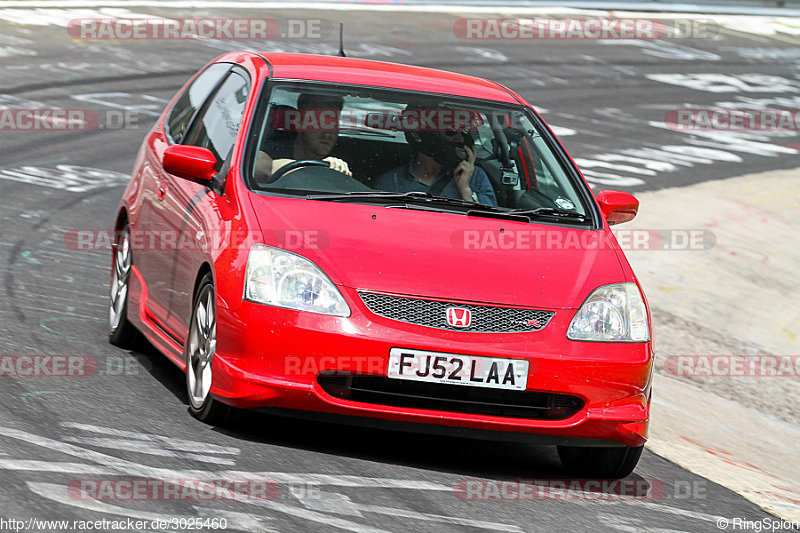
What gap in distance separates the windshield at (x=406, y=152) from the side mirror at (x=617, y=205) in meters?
0.19

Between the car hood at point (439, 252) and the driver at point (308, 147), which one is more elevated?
the driver at point (308, 147)

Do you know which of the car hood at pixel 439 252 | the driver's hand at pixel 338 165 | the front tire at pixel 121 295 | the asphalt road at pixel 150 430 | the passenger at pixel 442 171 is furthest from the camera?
the front tire at pixel 121 295

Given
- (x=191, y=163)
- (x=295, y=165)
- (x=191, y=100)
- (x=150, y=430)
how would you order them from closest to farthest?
(x=150, y=430) < (x=191, y=163) < (x=295, y=165) < (x=191, y=100)

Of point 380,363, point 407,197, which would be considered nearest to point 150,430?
point 380,363

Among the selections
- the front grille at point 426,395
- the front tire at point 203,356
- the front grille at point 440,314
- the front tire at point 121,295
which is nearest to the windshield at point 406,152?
the front tire at point 203,356

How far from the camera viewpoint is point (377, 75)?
22.9 ft

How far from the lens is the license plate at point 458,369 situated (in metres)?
5.42

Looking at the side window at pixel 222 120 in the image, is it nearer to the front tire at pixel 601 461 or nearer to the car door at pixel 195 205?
the car door at pixel 195 205

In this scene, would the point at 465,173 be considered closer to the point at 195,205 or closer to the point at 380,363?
the point at 195,205

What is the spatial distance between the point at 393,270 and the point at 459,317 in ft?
1.08

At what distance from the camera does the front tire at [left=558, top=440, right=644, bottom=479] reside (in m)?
5.95

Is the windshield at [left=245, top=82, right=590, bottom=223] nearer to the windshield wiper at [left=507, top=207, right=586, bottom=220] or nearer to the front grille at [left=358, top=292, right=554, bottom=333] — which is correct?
the windshield wiper at [left=507, top=207, right=586, bottom=220]

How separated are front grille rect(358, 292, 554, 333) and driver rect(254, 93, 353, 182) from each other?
3.37 feet

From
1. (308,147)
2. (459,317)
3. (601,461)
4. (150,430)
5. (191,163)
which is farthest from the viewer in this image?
(308,147)
